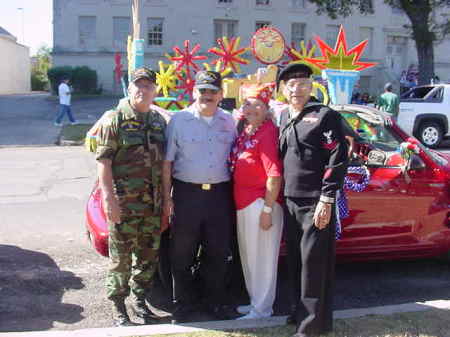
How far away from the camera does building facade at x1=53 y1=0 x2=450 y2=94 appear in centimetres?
3319

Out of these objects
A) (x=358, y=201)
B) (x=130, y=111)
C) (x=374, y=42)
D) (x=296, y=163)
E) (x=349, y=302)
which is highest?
(x=374, y=42)

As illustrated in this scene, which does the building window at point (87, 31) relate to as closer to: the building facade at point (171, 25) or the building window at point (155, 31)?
the building facade at point (171, 25)

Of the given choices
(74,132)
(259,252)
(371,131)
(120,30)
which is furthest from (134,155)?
(120,30)

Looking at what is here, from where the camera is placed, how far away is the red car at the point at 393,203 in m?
4.43

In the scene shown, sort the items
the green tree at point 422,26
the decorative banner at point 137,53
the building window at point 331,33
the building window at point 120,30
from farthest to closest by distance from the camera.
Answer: the building window at point 331,33 → the building window at point 120,30 → the green tree at point 422,26 → the decorative banner at point 137,53

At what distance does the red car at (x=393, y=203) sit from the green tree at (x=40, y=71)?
46406 mm

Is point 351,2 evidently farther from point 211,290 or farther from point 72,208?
point 211,290

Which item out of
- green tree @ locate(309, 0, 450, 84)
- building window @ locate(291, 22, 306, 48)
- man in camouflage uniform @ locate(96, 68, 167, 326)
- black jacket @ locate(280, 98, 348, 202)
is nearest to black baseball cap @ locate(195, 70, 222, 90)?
man in camouflage uniform @ locate(96, 68, 167, 326)

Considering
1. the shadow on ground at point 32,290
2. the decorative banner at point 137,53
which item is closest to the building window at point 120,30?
the decorative banner at point 137,53

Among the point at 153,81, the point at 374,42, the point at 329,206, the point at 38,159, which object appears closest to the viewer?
the point at 329,206

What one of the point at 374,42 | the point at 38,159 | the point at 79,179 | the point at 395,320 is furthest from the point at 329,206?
the point at 374,42

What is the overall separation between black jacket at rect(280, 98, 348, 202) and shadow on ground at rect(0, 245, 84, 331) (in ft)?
6.43

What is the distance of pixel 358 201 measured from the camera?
440cm

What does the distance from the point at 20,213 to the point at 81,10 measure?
2874 centimetres
